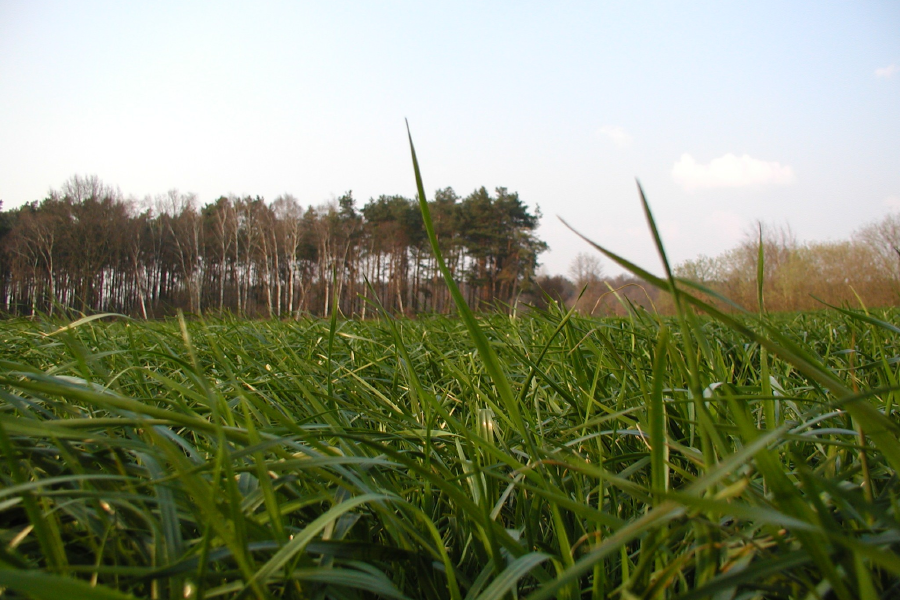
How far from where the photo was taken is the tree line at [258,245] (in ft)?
107

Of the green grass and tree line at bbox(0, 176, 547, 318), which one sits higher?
tree line at bbox(0, 176, 547, 318)

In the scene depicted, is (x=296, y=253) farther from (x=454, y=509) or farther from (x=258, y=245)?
(x=454, y=509)

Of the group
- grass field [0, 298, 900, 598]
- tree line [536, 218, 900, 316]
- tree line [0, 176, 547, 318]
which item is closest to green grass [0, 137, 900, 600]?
grass field [0, 298, 900, 598]

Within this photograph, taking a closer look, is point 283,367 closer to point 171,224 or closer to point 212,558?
point 212,558

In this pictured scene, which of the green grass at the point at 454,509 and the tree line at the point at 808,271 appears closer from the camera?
the green grass at the point at 454,509

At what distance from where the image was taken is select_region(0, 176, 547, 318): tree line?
3253 cm

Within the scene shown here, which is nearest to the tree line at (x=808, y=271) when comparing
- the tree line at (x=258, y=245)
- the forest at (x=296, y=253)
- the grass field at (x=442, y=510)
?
the forest at (x=296, y=253)

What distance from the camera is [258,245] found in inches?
1486

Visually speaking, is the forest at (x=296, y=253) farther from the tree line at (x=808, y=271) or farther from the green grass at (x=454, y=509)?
the green grass at (x=454, y=509)

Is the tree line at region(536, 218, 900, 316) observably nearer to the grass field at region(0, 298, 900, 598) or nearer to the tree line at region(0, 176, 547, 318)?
the tree line at region(0, 176, 547, 318)

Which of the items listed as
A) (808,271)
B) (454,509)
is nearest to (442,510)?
(454,509)

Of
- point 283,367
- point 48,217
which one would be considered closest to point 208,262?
point 48,217

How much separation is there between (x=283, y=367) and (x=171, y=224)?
41.8 metres

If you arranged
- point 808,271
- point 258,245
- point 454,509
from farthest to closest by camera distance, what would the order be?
point 258,245 < point 808,271 < point 454,509
